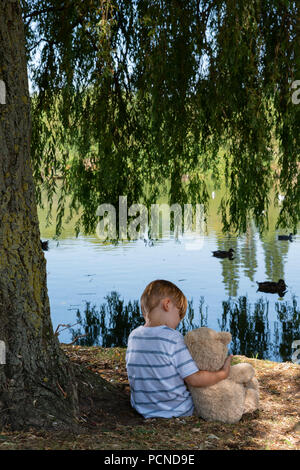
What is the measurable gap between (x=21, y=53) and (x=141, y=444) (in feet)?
8.29

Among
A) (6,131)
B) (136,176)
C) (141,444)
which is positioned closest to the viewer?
(141,444)

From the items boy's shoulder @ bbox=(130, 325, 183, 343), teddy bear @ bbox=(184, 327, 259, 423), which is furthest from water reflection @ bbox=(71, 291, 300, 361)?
boy's shoulder @ bbox=(130, 325, 183, 343)

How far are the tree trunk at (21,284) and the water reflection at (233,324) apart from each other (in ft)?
→ 13.6

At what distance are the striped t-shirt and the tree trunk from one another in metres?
0.46

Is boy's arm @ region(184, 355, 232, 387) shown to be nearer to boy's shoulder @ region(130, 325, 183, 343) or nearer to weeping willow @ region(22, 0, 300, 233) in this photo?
boy's shoulder @ region(130, 325, 183, 343)

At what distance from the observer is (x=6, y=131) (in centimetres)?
342

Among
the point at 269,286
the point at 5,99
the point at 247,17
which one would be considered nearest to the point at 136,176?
the point at 247,17

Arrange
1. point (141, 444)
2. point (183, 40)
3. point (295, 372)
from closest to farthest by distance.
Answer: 1. point (141, 444)
2. point (295, 372)
3. point (183, 40)

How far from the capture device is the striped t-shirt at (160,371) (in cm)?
362

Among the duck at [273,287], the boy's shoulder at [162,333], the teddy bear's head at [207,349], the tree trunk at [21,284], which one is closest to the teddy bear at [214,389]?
the teddy bear's head at [207,349]

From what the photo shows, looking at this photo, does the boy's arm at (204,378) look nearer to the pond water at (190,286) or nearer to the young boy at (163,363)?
the young boy at (163,363)

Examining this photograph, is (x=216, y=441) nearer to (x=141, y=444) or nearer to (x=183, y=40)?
(x=141, y=444)

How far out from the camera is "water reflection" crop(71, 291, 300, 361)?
7773 millimetres

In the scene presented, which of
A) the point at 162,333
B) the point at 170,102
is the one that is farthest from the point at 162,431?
the point at 170,102
